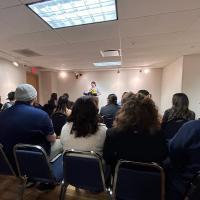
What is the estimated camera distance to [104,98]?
27.6 ft

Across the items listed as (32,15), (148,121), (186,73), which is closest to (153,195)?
(148,121)

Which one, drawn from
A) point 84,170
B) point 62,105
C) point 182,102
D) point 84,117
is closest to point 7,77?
point 62,105

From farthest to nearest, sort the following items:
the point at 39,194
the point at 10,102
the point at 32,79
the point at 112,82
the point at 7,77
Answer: the point at 112,82, the point at 32,79, the point at 7,77, the point at 10,102, the point at 39,194

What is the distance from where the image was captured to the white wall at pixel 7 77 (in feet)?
18.1

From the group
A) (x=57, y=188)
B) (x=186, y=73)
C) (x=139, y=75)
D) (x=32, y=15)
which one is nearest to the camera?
(x=57, y=188)

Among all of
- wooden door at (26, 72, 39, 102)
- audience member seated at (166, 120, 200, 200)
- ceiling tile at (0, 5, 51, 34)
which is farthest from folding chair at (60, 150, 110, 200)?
wooden door at (26, 72, 39, 102)

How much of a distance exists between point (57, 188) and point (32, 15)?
248 cm

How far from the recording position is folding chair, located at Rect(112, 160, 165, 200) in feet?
3.92

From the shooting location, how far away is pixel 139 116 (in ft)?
4.32

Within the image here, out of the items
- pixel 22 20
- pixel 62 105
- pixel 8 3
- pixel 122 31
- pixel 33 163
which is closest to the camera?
pixel 33 163

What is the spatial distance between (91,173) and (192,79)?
15.6ft

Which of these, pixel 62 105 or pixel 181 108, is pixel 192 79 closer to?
pixel 181 108

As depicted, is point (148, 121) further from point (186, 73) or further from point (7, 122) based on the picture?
point (186, 73)

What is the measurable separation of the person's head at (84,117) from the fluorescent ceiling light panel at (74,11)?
4.81 ft
